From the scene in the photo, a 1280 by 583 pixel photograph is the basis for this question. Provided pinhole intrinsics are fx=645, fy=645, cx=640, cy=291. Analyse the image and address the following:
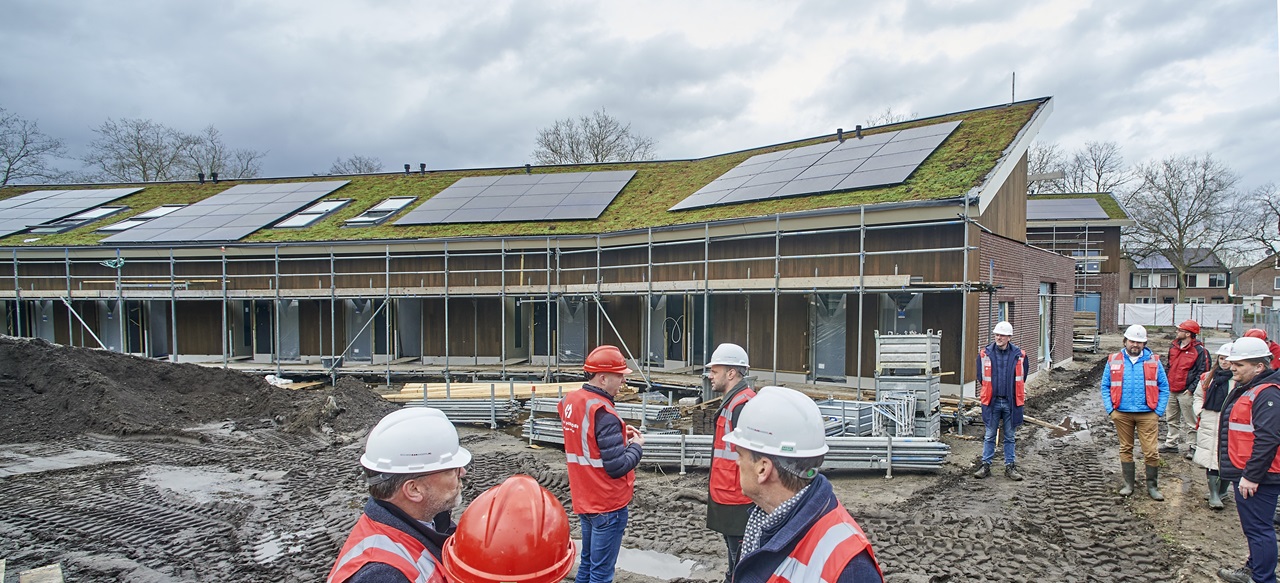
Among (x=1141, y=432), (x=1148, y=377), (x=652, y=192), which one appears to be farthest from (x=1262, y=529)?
(x=652, y=192)

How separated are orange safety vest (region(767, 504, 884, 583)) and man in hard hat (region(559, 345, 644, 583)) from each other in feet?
7.10

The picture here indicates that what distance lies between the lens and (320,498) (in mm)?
7766

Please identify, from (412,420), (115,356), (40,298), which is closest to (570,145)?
(40,298)

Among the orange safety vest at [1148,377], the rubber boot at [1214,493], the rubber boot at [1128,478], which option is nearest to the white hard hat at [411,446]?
the orange safety vest at [1148,377]

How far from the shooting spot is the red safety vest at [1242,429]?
4.93m

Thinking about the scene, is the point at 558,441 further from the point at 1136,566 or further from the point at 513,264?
the point at 513,264

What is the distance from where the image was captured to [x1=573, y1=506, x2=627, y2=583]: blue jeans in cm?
424

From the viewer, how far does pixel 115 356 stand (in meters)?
13.3

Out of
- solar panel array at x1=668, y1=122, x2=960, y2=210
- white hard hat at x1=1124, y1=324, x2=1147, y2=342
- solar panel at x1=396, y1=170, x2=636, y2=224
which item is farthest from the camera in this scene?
solar panel at x1=396, y1=170, x2=636, y2=224

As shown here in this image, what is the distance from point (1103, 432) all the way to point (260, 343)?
67.0 ft

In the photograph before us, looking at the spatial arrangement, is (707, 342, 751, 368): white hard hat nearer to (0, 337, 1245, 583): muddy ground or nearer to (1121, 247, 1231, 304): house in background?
(0, 337, 1245, 583): muddy ground

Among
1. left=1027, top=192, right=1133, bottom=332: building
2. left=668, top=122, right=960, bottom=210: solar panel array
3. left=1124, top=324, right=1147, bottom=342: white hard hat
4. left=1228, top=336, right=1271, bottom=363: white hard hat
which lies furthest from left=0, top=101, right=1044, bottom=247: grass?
left=1228, top=336, right=1271, bottom=363: white hard hat

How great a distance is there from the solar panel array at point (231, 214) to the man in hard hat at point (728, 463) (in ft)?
57.9

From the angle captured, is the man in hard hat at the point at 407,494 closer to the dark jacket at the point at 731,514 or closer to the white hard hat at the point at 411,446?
the white hard hat at the point at 411,446
